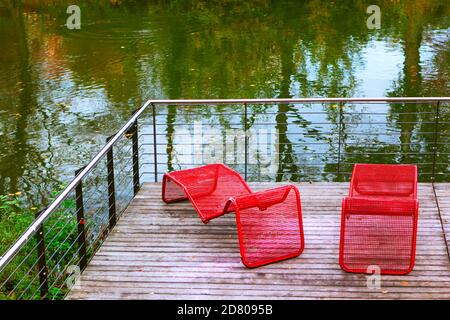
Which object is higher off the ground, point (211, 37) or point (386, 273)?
point (211, 37)

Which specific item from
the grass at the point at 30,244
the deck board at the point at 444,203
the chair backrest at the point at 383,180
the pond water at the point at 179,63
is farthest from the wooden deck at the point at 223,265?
the pond water at the point at 179,63

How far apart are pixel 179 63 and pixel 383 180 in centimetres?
1200

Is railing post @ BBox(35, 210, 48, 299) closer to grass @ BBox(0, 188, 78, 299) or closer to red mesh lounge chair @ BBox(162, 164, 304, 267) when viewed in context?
grass @ BBox(0, 188, 78, 299)

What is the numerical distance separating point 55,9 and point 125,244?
23.4 m

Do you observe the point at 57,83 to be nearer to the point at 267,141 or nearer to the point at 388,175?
the point at 267,141

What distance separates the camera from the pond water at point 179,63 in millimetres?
12781

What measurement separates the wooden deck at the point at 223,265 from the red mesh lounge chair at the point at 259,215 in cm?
13

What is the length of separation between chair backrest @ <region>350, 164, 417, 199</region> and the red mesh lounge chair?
2.65 ft

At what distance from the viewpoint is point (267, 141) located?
12.6 m

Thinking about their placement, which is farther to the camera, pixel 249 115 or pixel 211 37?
pixel 211 37

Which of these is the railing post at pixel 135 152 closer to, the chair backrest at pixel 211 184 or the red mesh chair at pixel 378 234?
the chair backrest at pixel 211 184

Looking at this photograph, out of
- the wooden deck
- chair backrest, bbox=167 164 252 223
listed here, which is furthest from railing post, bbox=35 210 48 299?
chair backrest, bbox=167 164 252 223

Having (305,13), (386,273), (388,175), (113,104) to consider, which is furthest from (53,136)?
(305,13)

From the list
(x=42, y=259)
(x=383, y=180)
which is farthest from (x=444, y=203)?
(x=42, y=259)
